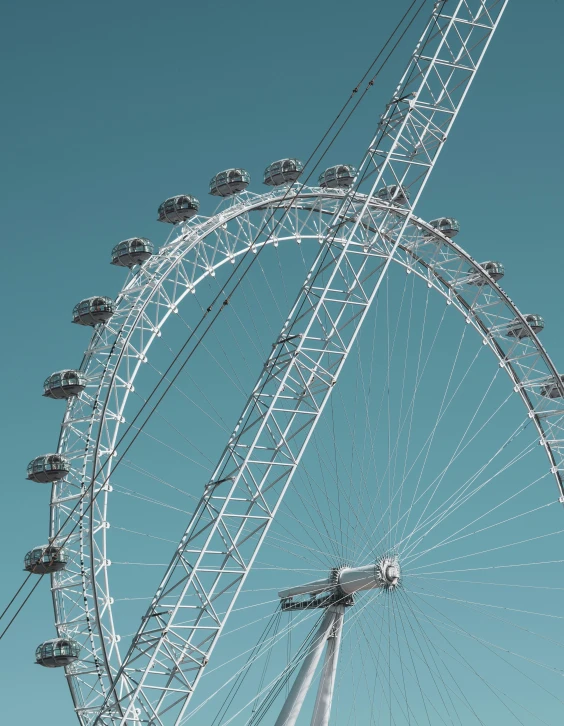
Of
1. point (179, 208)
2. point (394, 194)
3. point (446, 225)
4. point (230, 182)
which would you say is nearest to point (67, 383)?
point (179, 208)

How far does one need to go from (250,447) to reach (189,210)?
14.3m

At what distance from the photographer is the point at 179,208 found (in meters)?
55.2

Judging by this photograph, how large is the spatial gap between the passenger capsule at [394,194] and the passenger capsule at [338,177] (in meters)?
1.13

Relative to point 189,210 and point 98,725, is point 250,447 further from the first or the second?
point 189,210

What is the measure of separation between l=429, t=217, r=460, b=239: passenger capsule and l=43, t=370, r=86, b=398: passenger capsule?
15.8m

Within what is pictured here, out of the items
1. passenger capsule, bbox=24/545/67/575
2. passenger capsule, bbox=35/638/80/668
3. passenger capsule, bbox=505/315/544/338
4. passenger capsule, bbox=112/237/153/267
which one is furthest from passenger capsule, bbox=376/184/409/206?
passenger capsule, bbox=35/638/80/668

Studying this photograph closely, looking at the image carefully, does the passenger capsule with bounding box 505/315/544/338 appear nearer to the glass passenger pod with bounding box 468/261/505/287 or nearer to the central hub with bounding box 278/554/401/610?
the glass passenger pod with bounding box 468/261/505/287

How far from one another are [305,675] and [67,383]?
13.5 metres

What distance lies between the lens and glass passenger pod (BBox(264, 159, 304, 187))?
183 feet

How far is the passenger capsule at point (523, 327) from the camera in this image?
6550cm

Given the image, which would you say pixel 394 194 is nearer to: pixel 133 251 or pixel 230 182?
pixel 230 182

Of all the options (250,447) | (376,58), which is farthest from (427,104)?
(250,447)

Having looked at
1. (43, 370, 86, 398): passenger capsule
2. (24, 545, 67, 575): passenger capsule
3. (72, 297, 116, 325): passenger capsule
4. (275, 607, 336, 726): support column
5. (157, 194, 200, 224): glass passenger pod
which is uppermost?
(157, 194, 200, 224): glass passenger pod

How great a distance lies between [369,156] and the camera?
164ft
